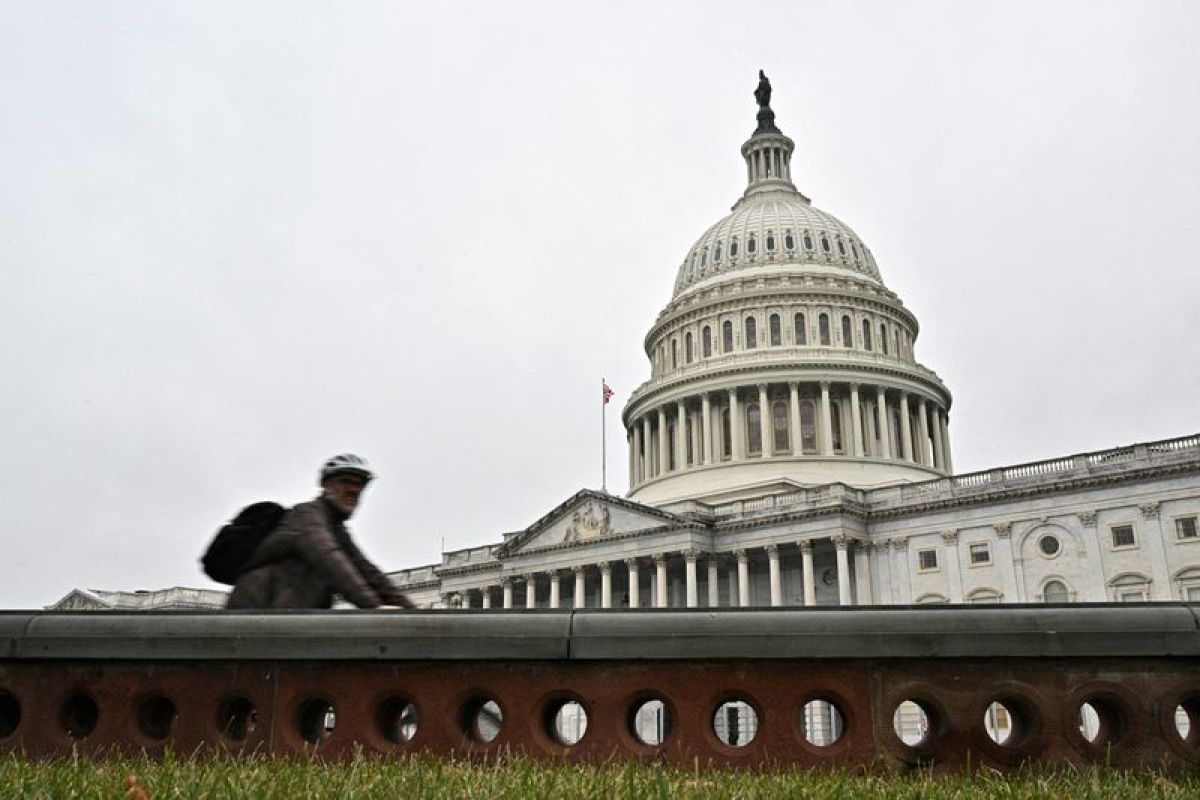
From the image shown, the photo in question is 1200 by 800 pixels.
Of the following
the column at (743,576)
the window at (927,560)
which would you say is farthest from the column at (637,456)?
the window at (927,560)

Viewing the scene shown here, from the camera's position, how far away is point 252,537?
7965 millimetres

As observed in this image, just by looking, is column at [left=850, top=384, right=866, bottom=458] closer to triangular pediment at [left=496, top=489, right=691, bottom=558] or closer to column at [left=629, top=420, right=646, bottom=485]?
triangular pediment at [left=496, top=489, right=691, bottom=558]

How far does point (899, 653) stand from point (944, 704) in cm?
45

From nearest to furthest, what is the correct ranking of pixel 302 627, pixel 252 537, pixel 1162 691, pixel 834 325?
pixel 1162 691
pixel 302 627
pixel 252 537
pixel 834 325

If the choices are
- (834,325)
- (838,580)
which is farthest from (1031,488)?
(834,325)

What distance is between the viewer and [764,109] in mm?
110688

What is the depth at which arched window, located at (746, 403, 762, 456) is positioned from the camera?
78.5m

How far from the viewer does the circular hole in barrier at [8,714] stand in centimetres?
736

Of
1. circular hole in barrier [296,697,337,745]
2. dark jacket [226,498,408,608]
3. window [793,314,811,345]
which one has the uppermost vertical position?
window [793,314,811,345]

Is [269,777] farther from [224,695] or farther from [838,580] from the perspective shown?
[838,580]

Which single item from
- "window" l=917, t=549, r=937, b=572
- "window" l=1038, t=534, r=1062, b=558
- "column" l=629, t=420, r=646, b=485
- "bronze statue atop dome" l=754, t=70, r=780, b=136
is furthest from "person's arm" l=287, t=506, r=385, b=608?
"bronze statue atop dome" l=754, t=70, r=780, b=136

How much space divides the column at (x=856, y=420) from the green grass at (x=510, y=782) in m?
71.7

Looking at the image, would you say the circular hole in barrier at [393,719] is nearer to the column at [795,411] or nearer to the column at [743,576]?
the column at [743,576]

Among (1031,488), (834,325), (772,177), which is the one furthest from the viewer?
(772,177)
